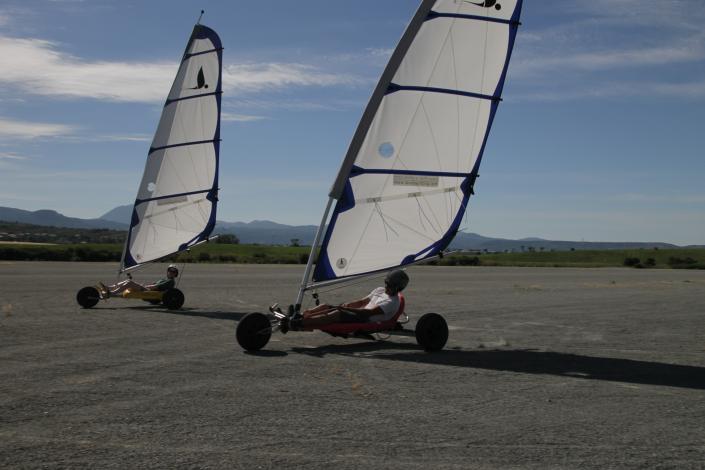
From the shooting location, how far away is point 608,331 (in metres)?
16.7

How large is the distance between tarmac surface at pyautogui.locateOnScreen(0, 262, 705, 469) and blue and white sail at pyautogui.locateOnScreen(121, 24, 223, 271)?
211 inches

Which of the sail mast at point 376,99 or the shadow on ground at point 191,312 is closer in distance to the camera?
the sail mast at point 376,99

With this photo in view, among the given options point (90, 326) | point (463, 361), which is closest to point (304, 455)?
point (463, 361)

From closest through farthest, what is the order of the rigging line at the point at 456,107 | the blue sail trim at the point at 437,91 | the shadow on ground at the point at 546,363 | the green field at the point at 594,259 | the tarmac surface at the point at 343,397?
the tarmac surface at the point at 343,397 → the shadow on ground at the point at 546,363 → the blue sail trim at the point at 437,91 → the rigging line at the point at 456,107 → the green field at the point at 594,259

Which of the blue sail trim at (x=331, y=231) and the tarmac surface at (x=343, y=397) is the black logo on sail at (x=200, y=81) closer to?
the tarmac surface at (x=343, y=397)

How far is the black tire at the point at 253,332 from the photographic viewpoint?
12.2 metres

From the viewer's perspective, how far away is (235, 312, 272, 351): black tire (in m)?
12.2

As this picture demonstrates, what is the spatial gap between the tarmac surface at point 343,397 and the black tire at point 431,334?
251 millimetres

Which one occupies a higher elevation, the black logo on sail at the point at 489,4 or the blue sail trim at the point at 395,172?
the black logo on sail at the point at 489,4

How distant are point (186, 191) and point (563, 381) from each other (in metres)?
14.6

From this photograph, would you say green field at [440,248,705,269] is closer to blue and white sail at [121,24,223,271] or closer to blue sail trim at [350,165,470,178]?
blue and white sail at [121,24,223,271]

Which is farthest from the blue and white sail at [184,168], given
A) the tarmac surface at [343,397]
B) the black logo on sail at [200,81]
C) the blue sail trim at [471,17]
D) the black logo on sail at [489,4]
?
the black logo on sail at [489,4]

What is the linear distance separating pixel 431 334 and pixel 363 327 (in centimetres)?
114

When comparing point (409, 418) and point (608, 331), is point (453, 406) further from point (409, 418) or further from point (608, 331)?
point (608, 331)
